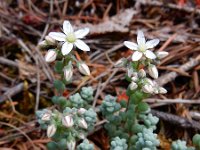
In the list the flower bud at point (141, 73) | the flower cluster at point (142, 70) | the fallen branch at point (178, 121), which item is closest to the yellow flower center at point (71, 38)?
the flower cluster at point (142, 70)

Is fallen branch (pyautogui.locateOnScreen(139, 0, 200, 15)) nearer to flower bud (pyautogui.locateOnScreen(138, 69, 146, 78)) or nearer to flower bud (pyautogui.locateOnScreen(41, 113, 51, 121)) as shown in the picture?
flower bud (pyautogui.locateOnScreen(138, 69, 146, 78))

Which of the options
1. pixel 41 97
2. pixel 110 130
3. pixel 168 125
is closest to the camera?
pixel 110 130

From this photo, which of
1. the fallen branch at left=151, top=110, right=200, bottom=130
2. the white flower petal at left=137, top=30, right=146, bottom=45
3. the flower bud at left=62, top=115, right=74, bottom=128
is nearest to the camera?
the flower bud at left=62, top=115, right=74, bottom=128

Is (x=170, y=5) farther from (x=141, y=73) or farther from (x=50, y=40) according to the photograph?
(x=50, y=40)

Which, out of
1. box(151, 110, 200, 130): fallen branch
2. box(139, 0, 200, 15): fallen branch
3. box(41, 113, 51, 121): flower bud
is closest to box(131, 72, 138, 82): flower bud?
box(41, 113, 51, 121): flower bud

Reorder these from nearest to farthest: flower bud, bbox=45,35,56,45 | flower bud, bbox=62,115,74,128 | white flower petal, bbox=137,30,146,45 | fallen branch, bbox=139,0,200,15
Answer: flower bud, bbox=62,115,74,128, flower bud, bbox=45,35,56,45, white flower petal, bbox=137,30,146,45, fallen branch, bbox=139,0,200,15

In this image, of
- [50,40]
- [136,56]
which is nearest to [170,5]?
[136,56]

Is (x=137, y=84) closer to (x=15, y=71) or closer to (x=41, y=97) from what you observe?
(x=41, y=97)

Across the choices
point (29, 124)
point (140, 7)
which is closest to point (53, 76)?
point (29, 124)
